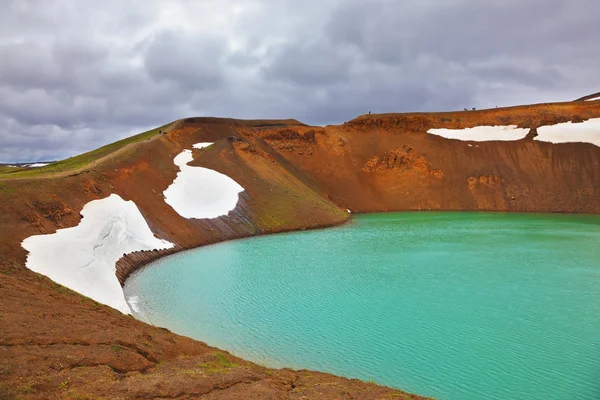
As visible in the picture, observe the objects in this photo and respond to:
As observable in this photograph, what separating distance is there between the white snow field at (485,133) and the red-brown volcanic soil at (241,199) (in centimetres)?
175

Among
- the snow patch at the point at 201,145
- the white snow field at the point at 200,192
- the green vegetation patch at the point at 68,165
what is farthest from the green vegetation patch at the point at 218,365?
the snow patch at the point at 201,145

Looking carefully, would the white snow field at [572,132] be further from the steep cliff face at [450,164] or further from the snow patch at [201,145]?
the snow patch at [201,145]

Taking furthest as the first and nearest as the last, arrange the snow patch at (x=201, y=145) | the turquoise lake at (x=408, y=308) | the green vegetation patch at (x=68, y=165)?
the snow patch at (x=201, y=145)
the green vegetation patch at (x=68, y=165)
the turquoise lake at (x=408, y=308)

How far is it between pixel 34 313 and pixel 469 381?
13408 mm

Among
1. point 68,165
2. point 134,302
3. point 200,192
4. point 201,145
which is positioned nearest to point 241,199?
point 200,192

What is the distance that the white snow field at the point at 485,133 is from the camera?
224 ft

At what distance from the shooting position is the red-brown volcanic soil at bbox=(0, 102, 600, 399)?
30.6 ft

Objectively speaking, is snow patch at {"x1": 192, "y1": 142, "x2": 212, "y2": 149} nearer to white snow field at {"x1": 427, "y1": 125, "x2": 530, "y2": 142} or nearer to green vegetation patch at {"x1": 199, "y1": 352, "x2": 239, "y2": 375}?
white snow field at {"x1": 427, "y1": 125, "x2": 530, "y2": 142}

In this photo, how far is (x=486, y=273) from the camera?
78.0ft

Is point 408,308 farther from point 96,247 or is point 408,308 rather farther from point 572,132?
point 572,132

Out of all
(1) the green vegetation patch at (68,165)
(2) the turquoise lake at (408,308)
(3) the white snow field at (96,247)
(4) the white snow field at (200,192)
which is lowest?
(2) the turquoise lake at (408,308)

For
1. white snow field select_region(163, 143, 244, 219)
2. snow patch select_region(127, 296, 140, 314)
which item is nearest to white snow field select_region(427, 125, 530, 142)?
white snow field select_region(163, 143, 244, 219)

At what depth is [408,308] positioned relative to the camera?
18.2m

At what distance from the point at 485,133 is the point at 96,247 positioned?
6605 cm
